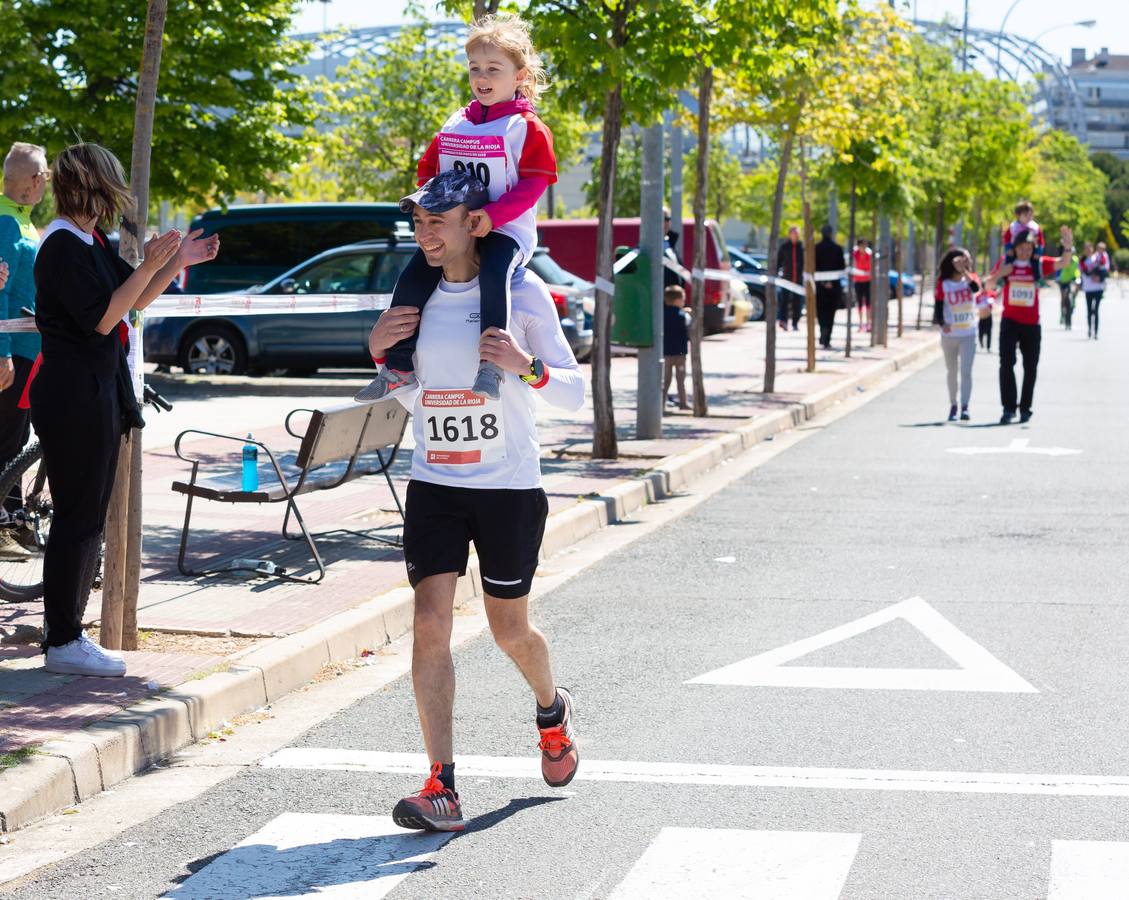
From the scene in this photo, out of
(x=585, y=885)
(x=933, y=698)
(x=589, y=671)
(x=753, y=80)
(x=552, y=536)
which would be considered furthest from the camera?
(x=753, y=80)

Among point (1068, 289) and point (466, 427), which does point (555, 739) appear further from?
point (1068, 289)

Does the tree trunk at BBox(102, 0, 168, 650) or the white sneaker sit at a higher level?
the tree trunk at BBox(102, 0, 168, 650)

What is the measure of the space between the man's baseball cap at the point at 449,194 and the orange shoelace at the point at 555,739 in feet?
5.24

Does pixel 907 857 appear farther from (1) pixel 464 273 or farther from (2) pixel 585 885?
(1) pixel 464 273

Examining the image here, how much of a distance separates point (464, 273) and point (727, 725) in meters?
2.10

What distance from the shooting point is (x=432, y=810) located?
197 inches

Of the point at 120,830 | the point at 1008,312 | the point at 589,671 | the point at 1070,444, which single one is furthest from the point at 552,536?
the point at 1008,312

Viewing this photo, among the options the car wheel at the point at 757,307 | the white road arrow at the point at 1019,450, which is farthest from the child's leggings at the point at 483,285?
the car wheel at the point at 757,307

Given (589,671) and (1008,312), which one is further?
(1008,312)

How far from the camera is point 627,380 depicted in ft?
74.7

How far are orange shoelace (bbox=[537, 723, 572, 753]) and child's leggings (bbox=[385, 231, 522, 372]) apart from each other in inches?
46.8

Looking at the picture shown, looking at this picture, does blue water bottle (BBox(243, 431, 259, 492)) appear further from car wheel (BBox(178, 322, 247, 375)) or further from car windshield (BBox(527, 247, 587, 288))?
car windshield (BBox(527, 247, 587, 288))

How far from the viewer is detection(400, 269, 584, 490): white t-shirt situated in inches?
199

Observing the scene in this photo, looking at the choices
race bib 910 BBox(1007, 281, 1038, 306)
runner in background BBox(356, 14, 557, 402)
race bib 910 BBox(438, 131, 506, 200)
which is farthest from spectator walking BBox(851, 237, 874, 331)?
race bib 910 BBox(438, 131, 506, 200)
